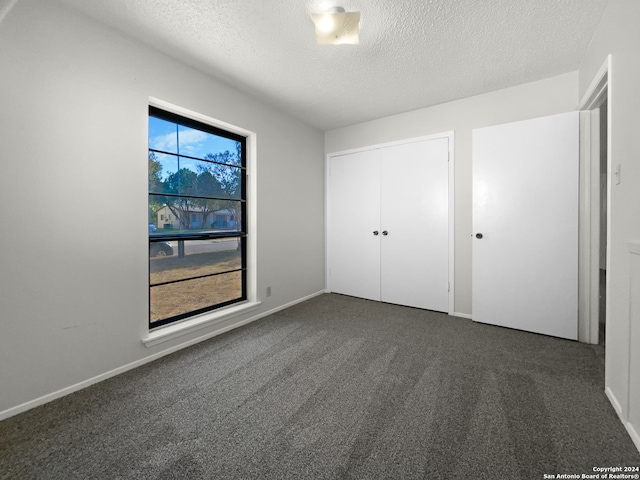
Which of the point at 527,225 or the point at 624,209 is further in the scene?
the point at 527,225

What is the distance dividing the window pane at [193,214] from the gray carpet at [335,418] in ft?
3.74

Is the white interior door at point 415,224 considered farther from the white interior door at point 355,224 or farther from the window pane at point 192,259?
the window pane at point 192,259

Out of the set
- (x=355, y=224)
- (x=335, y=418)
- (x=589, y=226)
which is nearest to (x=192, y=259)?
(x=335, y=418)

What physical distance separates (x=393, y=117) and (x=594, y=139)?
2.06 m

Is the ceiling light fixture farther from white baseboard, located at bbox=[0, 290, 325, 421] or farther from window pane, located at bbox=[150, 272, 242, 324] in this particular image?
white baseboard, located at bbox=[0, 290, 325, 421]

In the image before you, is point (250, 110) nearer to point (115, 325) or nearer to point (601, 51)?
point (115, 325)

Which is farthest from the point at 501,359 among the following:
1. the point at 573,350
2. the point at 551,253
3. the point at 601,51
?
the point at 601,51

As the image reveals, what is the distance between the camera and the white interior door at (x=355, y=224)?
12.6ft

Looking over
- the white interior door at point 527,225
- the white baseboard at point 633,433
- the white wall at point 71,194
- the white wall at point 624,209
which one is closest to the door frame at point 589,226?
the white interior door at point 527,225

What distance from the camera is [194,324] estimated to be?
248 centimetres

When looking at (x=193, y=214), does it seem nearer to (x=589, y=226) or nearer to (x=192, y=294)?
(x=192, y=294)

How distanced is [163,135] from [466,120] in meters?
3.21

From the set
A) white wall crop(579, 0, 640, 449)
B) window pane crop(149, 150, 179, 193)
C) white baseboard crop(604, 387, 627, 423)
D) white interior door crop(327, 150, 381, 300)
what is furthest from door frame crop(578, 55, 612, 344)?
window pane crop(149, 150, 179, 193)

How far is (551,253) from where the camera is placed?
259 centimetres
